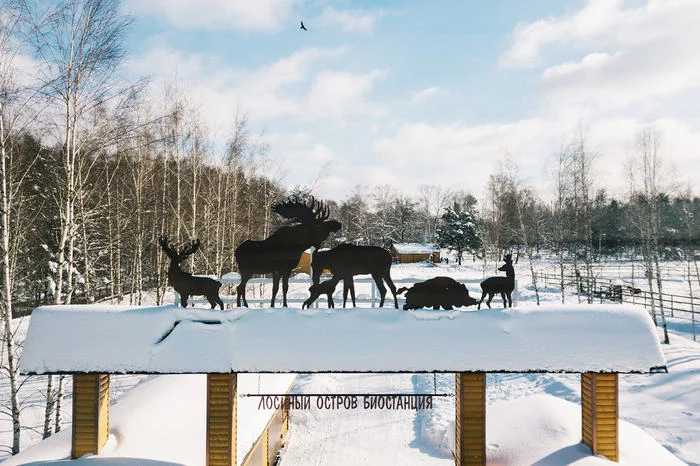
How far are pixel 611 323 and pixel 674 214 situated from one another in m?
52.2

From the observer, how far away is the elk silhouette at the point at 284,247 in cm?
709

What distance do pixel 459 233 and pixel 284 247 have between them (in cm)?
3399

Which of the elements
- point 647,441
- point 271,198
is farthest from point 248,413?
point 271,198

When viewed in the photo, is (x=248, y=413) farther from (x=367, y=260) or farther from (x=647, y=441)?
(x=647, y=441)

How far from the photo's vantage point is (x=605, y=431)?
6.78 m

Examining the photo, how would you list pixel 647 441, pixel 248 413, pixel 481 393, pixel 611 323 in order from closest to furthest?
1. pixel 611 323
2. pixel 481 393
3. pixel 647 441
4. pixel 248 413

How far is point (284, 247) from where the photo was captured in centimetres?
720

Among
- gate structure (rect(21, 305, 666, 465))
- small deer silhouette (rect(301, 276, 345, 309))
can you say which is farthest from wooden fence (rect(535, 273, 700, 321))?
small deer silhouette (rect(301, 276, 345, 309))

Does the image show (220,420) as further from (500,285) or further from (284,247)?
(500,285)

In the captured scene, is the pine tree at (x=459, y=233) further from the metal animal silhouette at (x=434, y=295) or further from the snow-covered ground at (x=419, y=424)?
the metal animal silhouette at (x=434, y=295)

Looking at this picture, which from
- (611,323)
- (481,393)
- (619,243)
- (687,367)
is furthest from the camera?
(619,243)

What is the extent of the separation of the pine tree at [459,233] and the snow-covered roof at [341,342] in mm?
32907

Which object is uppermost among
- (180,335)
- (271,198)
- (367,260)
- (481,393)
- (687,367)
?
(271,198)

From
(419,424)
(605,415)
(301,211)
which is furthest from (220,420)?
(419,424)
